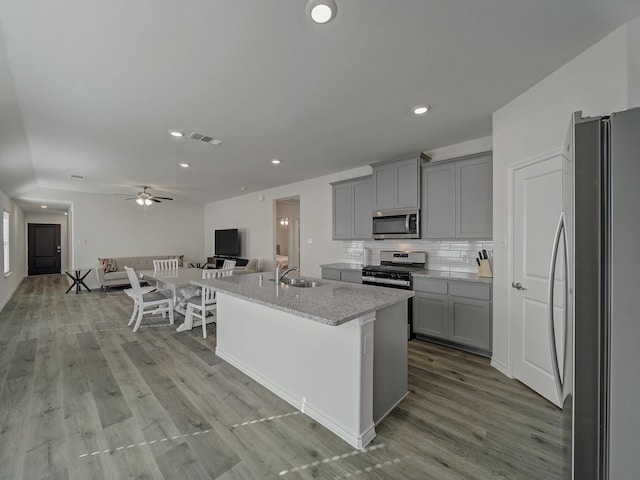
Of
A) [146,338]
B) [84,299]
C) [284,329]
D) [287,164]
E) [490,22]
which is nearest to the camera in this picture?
[490,22]

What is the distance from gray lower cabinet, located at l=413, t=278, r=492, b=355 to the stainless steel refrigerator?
2245 mm

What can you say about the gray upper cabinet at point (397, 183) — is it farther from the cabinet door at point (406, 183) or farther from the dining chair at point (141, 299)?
the dining chair at point (141, 299)

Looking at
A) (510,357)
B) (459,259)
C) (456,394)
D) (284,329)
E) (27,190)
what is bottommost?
(456,394)

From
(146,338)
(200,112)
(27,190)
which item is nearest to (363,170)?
(200,112)

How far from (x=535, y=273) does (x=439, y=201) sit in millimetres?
1436

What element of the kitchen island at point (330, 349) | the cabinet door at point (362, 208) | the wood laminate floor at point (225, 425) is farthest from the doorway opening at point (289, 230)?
the kitchen island at point (330, 349)

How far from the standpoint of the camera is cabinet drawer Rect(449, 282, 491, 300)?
2932mm

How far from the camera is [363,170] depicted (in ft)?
15.4

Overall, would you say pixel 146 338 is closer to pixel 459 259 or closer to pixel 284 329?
pixel 284 329

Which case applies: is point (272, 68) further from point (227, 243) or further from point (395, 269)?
point (227, 243)

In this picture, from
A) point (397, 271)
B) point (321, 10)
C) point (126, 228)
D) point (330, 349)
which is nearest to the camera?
point (321, 10)

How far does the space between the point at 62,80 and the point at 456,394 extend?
4009mm

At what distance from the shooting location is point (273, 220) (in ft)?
22.1

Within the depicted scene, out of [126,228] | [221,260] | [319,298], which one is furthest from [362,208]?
[126,228]
